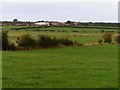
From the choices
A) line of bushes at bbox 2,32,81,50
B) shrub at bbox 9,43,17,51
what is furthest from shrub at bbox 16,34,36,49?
shrub at bbox 9,43,17,51

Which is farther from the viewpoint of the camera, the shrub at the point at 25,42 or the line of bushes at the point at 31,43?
the shrub at the point at 25,42

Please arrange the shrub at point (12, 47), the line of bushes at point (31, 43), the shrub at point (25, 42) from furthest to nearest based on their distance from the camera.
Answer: the shrub at point (25, 42) < the line of bushes at point (31, 43) < the shrub at point (12, 47)

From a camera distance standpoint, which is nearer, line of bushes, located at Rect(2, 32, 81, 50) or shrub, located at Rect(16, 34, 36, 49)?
line of bushes, located at Rect(2, 32, 81, 50)

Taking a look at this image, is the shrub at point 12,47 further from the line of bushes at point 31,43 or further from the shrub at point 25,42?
the shrub at point 25,42

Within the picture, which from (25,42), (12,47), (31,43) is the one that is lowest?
(12,47)

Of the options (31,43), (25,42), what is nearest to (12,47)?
(25,42)

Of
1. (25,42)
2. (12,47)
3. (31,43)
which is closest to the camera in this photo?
(12,47)

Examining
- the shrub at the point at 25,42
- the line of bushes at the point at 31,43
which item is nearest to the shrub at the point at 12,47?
the line of bushes at the point at 31,43

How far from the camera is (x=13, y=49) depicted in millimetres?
56875

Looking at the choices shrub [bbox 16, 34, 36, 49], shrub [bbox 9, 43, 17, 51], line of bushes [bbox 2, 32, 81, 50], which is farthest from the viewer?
shrub [bbox 16, 34, 36, 49]

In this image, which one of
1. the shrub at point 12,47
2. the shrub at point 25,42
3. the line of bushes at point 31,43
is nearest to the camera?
the shrub at point 12,47

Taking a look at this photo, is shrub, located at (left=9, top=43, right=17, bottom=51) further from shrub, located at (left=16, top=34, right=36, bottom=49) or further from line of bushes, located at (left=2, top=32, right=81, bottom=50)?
shrub, located at (left=16, top=34, right=36, bottom=49)

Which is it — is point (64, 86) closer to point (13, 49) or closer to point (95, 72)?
point (95, 72)

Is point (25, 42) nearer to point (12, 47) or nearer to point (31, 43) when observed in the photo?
point (31, 43)
